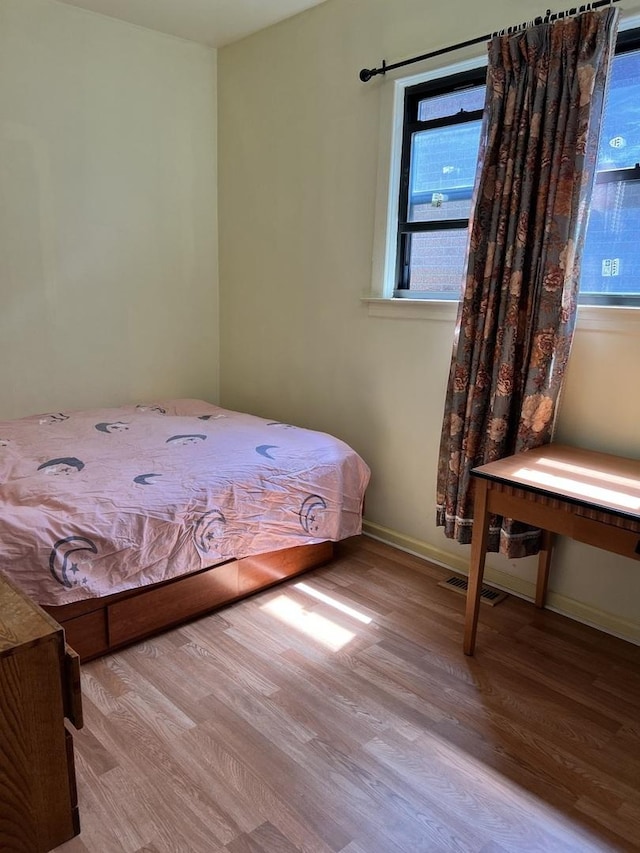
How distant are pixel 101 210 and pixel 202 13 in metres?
1.14

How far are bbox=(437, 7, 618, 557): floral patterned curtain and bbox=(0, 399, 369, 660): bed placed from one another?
26.1 inches

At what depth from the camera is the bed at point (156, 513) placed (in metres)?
1.92

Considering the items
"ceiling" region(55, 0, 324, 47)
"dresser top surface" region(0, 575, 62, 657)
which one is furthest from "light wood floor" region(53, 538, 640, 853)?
"ceiling" region(55, 0, 324, 47)

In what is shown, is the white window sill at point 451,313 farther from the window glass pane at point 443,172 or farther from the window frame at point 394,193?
the window glass pane at point 443,172

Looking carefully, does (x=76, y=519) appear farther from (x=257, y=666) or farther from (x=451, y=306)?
(x=451, y=306)

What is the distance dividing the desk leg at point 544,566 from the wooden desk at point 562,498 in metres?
0.38

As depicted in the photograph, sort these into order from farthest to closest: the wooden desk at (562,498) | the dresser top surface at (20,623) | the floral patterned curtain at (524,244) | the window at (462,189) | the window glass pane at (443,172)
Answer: the window glass pane at (443,172)
the window at (462,189)
the floral patterned curtain at (524,244)
the wooden desk at (562,498)
the dresser top surface at (20,623)

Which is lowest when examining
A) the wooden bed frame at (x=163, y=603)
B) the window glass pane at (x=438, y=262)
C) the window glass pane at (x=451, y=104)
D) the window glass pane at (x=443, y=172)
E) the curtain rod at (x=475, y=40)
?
the wooden bed frame at (x=163, y=603)

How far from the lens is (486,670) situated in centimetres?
206

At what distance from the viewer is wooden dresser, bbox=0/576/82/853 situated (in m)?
1.03

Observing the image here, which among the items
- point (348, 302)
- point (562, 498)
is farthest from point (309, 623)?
point (348, 302)

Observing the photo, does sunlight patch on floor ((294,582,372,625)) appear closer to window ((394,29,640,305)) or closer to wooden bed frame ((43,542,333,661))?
wooden bed frame ((43,542,333,661))


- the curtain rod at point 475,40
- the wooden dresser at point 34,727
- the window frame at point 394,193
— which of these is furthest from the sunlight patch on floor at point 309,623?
the curtain rod at point 475,40

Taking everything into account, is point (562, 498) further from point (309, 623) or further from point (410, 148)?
point (410, 148)
